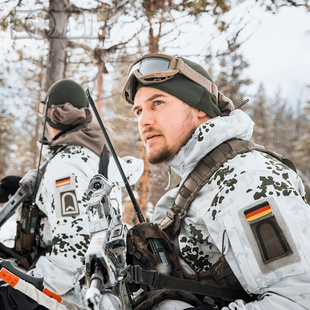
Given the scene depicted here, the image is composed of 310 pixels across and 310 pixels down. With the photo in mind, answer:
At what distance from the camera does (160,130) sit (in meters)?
2.32

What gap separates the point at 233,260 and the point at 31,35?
21.4ft

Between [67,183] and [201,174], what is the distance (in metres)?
1.61

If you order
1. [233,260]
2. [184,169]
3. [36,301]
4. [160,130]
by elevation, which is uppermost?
[160,130]

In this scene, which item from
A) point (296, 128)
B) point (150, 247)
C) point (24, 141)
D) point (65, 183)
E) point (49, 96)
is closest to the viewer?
point (150, 247)

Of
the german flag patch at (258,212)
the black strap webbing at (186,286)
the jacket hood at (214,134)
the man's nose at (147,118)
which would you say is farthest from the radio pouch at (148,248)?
the man's nose at (147,118)

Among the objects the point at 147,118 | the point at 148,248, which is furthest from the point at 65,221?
the point at 147,118

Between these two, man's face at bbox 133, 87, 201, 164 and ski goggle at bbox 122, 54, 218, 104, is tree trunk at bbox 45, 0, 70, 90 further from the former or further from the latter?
man's face at bbox 133, 87, 201, 164

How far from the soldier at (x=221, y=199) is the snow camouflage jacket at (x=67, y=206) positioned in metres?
0.74

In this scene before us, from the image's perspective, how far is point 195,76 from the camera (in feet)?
7.92

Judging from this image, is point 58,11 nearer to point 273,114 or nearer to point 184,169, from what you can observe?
point 184,169

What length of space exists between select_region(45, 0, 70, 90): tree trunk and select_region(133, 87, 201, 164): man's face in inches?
184

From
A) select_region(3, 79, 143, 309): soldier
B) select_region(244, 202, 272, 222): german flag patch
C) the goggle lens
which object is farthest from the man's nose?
select_region(244, 202, 272, 222): german flag patch

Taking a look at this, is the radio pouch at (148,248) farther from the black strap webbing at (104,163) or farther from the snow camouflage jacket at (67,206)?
the black strap webbing at (104,163)

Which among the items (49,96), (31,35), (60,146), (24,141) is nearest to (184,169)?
(60,146)
